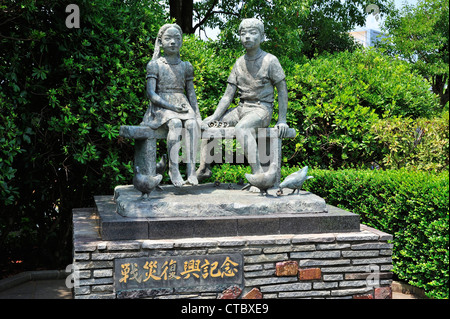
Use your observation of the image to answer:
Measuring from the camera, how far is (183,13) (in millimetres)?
9234

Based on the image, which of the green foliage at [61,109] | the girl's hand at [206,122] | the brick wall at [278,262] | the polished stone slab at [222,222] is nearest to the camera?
the brick wall at [278,262]

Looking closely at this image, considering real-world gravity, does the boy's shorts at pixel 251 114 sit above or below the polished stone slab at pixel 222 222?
above

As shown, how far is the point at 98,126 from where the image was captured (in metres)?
6.28

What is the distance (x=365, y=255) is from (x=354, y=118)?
332cm

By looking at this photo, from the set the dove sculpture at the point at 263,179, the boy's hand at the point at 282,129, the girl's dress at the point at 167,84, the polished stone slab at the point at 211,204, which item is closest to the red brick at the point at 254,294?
the polished stone slab at the point at 211,204

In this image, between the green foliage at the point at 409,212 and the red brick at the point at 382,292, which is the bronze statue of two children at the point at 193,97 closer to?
the green foliage at the point at 409,212

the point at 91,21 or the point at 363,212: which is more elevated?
the point at 91,21

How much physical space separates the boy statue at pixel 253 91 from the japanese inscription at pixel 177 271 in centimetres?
116

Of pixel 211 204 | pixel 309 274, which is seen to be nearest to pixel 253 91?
pixel 211 204

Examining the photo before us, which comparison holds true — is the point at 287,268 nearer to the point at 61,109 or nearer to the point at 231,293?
the point at 231,293

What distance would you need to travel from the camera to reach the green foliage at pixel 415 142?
636 cm
